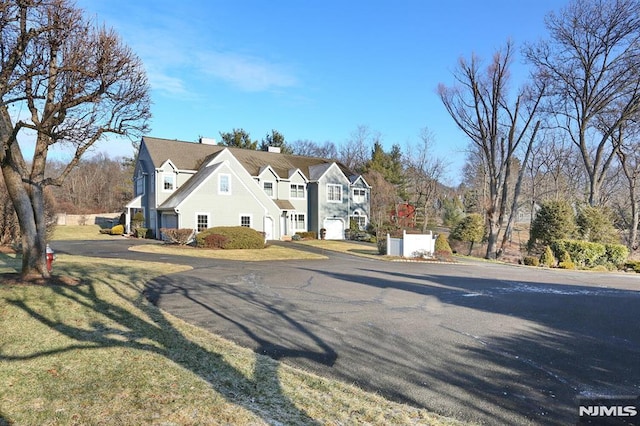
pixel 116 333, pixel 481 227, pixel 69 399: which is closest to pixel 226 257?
pixel 116 333

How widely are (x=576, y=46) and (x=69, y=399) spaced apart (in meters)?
Answer: 36.5

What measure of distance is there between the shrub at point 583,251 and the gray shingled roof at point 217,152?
2044 centimetres

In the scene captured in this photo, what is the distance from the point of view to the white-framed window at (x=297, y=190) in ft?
121

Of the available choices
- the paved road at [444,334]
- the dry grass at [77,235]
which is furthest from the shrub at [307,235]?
the paved road at [444,334]

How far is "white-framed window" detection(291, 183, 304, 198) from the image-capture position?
121 feet

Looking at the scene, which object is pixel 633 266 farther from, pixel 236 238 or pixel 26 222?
pixel 26 222

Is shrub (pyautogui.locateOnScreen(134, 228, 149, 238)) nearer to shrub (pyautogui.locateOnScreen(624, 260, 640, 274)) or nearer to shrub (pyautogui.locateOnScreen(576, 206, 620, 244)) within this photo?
shrub (pyautogui.locateOnScreen(576, 206, 620, 244))

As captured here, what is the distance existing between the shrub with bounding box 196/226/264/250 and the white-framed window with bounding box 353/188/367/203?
53.3 feet

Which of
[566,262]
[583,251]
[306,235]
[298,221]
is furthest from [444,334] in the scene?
[298,221]

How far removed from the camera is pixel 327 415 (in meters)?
3.79

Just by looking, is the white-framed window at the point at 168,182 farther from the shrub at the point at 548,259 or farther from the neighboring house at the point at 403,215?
the shrub at the point at 548,259

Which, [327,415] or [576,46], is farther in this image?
[576,46]

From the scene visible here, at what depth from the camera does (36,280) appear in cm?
950

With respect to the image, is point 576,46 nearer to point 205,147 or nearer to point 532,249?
point 532,249
